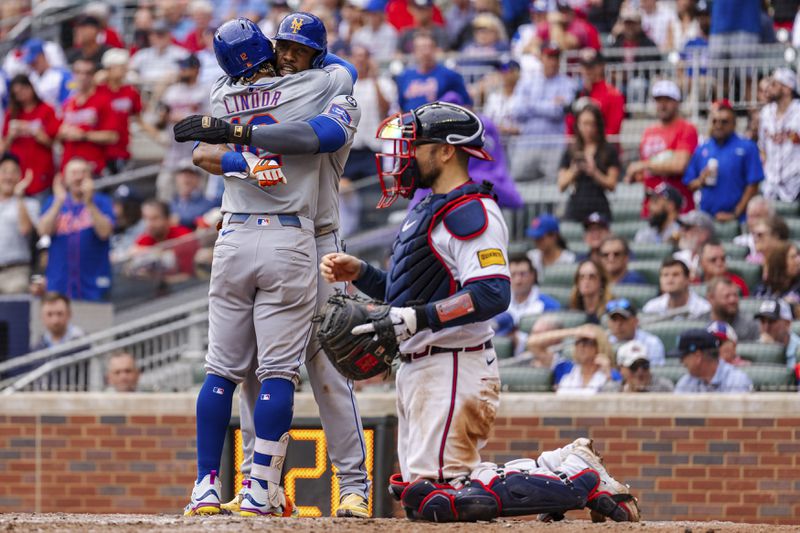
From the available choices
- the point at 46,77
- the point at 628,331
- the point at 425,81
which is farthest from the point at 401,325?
the point at 46,77

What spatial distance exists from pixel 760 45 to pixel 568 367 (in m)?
4.23

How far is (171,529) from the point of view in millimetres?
5348

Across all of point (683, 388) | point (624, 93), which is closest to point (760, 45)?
point (624, 93)

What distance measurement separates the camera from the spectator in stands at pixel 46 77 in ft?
46.2

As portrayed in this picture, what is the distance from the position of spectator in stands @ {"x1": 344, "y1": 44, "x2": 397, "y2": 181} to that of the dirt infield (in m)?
6.10

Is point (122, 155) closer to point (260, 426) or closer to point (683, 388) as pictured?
point (683, 388)

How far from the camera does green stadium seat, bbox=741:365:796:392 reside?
→ 28.6 ft

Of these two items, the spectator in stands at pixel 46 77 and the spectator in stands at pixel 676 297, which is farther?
the spectator in stands at pixel 46 77

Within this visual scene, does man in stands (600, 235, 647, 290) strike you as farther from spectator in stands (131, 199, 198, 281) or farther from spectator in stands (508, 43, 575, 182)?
spectator in stands (131, 199, 198, 281)

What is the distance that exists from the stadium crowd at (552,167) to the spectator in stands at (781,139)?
2 centimetres

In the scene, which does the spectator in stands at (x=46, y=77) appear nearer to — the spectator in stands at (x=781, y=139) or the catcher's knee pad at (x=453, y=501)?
the spectator in stands at (x=781, y=139)

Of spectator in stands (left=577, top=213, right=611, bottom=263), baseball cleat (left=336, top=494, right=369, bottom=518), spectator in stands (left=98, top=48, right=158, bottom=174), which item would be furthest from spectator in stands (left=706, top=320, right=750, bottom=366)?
spectator in stands (left=98, top=48, right=158, bottom=174)

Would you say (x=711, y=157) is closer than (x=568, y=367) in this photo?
No

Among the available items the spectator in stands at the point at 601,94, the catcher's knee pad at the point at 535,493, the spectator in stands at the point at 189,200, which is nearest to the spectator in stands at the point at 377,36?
the spectator in stands at the point at 189,200
